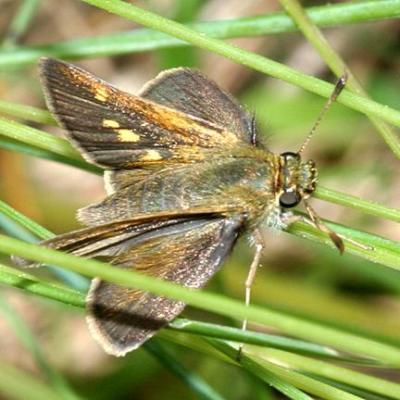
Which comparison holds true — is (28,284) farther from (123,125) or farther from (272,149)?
(272,149)

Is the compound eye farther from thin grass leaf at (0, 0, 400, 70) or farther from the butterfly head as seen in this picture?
thin grass leaf at (0, 0, 400, 70)

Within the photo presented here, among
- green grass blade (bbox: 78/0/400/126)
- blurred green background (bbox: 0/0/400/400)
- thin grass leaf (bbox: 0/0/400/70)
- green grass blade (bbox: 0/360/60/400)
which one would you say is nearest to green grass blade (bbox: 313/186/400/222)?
green grass blade (bbox: 78/0/400/126)

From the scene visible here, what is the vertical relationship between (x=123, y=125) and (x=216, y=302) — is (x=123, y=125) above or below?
above

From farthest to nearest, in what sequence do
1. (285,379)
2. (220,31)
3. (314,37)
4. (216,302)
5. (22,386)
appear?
(22,386), (220,31), (314,37), (285,379), (216,302)

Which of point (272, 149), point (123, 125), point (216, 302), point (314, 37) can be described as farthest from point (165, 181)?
point (272, 149)

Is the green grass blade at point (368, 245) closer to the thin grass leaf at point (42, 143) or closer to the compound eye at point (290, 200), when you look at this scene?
the compound eye at point (290, 200)

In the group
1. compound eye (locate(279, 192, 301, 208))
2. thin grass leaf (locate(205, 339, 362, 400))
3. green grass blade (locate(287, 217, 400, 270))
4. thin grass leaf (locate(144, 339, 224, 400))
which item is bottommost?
thin grass leaf (locate(205, 339, 362, 400))
